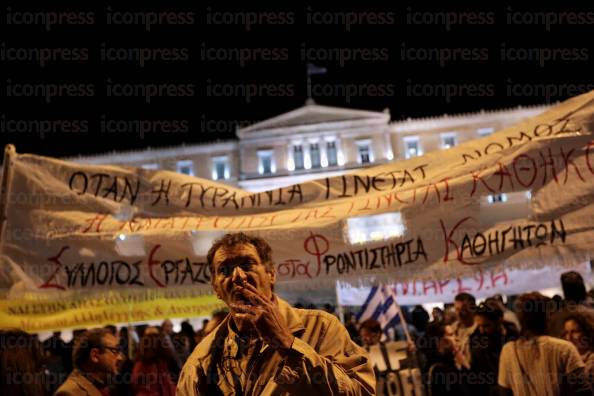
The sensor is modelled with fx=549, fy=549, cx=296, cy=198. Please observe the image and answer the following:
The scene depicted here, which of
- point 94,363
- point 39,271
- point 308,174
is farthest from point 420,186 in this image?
point 308,174

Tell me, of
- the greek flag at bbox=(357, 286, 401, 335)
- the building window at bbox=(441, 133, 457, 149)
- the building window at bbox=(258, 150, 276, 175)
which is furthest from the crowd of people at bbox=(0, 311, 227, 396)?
the building window at bbox=(441, 133, 457, 149)

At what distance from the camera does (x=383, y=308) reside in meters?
5.95

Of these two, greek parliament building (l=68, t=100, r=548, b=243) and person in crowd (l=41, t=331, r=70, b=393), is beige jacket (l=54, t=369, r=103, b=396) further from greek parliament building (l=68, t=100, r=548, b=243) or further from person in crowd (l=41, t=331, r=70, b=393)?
greek parliament building (l=68, t=100, r=548, b=243)

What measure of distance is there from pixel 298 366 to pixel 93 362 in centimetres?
242

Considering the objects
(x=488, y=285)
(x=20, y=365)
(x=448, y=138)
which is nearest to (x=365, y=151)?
(x=448, y=138)

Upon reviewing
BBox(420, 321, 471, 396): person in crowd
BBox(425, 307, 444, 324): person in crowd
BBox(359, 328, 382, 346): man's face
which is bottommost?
BBox(420, 321, 471, 396): person in crowd

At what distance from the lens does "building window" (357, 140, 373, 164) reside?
49.0 m

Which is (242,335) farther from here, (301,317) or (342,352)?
(342,352)

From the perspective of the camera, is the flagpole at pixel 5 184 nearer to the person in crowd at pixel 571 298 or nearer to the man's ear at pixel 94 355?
the man's ear at pixel 94 355

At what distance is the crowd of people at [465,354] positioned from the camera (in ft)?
11.4

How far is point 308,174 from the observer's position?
47.6m

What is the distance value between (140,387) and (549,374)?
3.74 meters

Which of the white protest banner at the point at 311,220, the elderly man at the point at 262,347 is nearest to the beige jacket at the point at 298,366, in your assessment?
the elderly man at the point at 262,347

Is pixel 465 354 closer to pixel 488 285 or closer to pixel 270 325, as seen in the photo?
pixel 488 285
